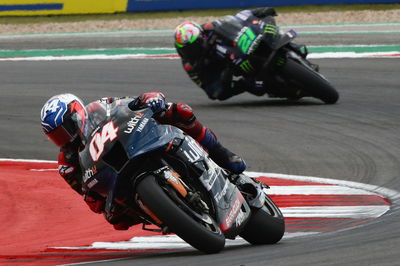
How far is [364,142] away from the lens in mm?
10750

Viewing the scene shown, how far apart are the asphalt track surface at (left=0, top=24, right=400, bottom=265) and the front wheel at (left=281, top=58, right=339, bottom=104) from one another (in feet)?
0.56

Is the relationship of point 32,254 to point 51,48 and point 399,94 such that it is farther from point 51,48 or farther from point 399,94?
point 51,48

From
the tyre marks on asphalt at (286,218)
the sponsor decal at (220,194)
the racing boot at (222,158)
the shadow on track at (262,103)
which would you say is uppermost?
the sponsor decal at (220,194)

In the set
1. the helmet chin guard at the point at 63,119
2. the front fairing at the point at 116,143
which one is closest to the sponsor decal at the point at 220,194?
the front fairing at the point at 116,143

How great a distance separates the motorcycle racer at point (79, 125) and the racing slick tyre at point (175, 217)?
1.86 ft

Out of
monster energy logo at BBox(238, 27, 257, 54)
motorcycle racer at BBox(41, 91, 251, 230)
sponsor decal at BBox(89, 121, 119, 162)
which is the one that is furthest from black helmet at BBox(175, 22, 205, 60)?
sponsor decal at BBox(89, 121, 119, 162)

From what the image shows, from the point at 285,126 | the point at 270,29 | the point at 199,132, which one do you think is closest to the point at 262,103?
the point at 270,29

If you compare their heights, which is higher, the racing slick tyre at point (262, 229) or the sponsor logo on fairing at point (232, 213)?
the sponsor logo on fairing at point (232, 213)

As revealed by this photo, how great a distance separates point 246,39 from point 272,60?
0.48 m

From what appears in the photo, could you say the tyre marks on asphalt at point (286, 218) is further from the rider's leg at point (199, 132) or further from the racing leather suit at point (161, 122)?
the rider's leg at point (199, 132)

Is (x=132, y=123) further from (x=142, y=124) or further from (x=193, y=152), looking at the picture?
(x=193, y=152)

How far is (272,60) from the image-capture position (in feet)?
42.8

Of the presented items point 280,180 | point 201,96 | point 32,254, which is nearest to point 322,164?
point 280,180

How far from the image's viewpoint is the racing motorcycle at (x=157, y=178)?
5.88 meters
